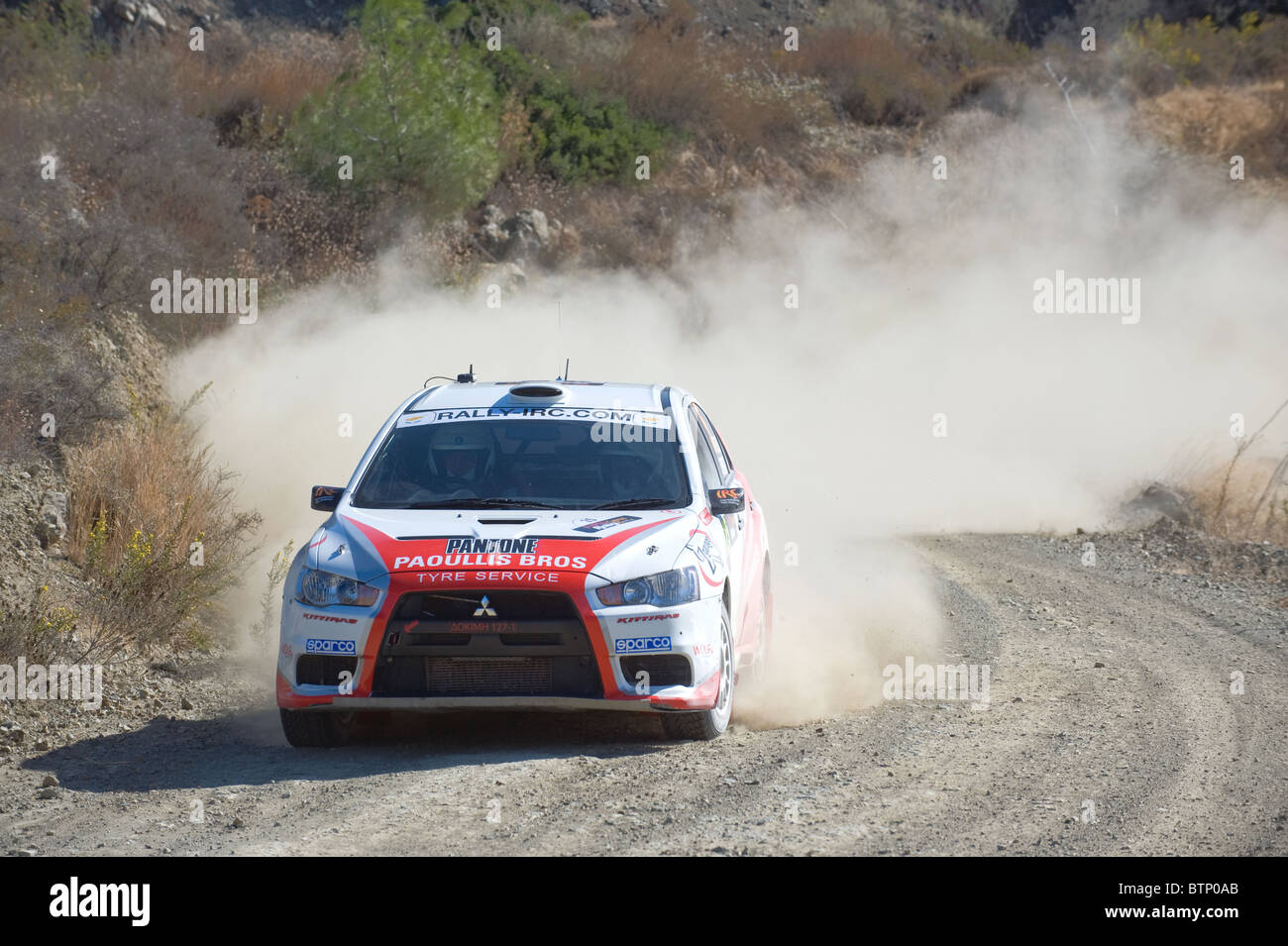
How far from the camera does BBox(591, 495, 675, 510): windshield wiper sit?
7.34m

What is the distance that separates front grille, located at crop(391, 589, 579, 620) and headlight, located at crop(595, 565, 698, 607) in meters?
0.20

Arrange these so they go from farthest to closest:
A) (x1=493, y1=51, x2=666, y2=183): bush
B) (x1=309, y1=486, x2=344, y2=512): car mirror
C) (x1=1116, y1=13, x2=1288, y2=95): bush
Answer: (x1=1116, y1=13, x2=1288, y2=95): bush
(x1=493, y1=51, x2=666, y2=183): bush
(x1=309, y1=486, x2=344, y2=512): car mirror

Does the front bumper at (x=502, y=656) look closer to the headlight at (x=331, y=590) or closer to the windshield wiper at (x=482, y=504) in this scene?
the headlight at (x=331, y=590)

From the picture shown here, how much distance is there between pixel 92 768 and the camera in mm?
6855

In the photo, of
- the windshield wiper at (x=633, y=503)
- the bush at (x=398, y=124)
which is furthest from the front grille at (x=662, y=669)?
the bush at (x=398, y=124)

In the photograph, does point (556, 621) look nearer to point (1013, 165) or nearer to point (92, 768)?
point (92, 768)

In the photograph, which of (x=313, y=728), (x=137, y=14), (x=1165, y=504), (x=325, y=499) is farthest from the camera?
(x=137, y=14)

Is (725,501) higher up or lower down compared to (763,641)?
higher up

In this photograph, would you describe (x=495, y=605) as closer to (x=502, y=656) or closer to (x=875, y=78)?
(x=502, y=656)

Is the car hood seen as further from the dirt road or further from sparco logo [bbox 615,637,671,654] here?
the dirt road

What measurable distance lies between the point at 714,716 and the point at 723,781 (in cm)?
74

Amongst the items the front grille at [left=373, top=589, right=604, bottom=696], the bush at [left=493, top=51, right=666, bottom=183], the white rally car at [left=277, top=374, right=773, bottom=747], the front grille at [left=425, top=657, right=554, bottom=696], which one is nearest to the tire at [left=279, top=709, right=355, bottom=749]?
the white rally car at [left=277, top=374, right=773, bottom=747]

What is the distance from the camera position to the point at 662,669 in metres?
6.71

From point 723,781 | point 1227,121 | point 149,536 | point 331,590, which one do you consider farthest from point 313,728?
point 1227,121
